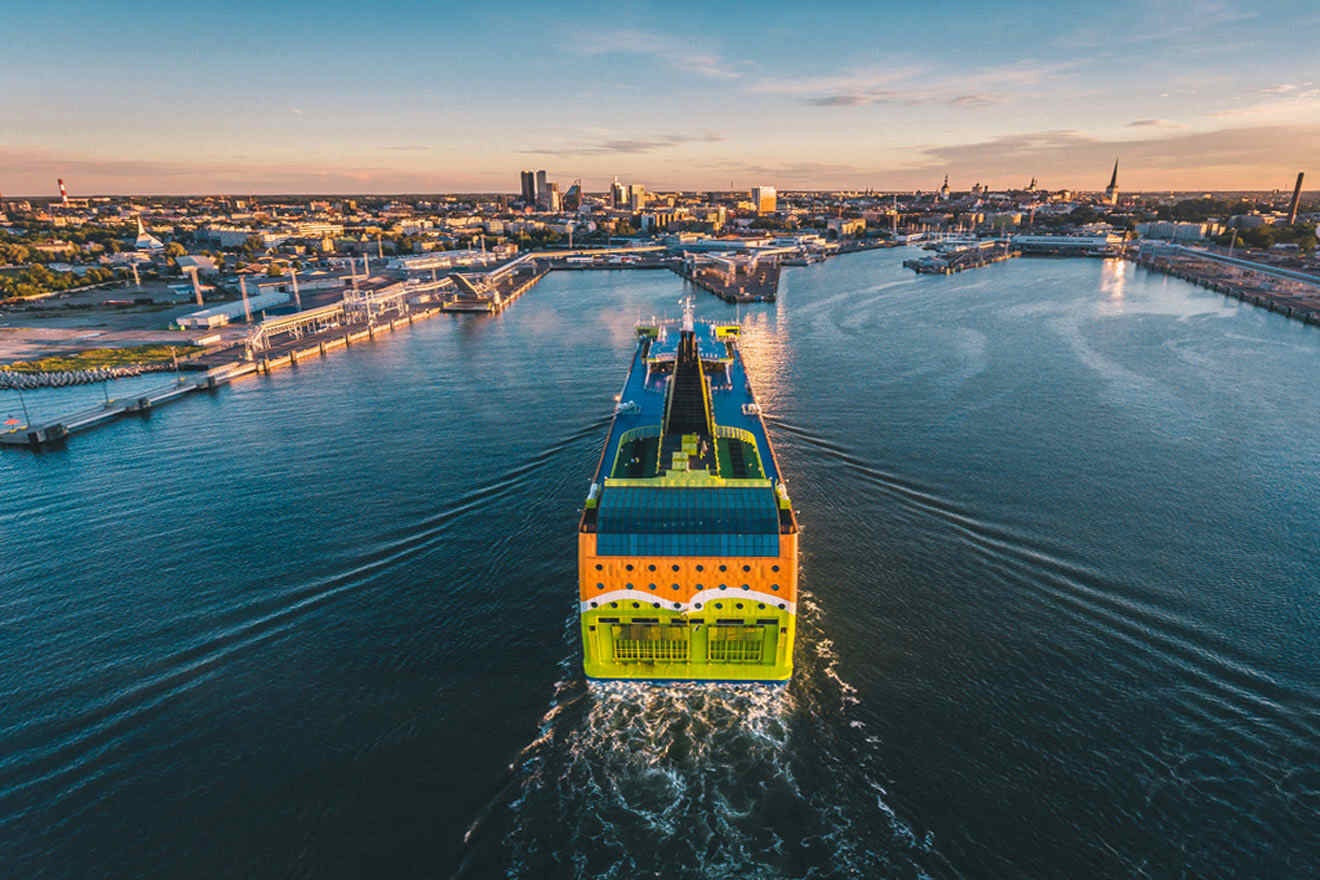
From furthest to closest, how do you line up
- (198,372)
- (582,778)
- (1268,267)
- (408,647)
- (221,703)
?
(1268,267), (198,372), (408,647), (221,703), (582,778)

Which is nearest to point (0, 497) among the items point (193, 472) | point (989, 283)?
point (193, 472)

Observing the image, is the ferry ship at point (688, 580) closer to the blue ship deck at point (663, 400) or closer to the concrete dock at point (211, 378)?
the blue ship deck at point (663, 400)

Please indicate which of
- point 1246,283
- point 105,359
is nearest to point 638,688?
point 105,359

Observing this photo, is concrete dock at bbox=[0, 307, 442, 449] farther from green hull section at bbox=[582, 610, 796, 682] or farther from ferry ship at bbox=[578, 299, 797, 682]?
green hull section at bbox=[582, 610, 796, 682]

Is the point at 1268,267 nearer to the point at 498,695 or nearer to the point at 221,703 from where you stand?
the point at 498,695

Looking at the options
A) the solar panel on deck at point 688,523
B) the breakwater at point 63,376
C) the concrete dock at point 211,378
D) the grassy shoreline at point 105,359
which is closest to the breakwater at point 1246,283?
the solar panel on deck at point 688,523

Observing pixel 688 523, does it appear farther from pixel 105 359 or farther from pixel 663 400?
pixel 105 359

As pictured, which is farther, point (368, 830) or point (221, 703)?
point (221, 703)

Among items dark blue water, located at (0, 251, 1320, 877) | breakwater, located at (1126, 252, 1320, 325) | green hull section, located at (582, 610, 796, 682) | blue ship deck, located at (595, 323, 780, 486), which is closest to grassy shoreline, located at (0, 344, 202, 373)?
dark blue water, located at (0, 251, 1320, 877)
